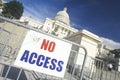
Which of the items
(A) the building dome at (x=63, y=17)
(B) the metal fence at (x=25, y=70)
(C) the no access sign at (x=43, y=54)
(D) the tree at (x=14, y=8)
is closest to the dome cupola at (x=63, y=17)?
(A) the building dome at (x=63, y=17)

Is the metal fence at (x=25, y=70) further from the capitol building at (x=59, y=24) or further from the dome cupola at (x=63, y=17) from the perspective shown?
the dome cupola at (x=63, y=17)

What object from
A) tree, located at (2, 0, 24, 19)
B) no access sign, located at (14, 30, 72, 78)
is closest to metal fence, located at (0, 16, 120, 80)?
no access sign, located at (14, 30, 72, 78)

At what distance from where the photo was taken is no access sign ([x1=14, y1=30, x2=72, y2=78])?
3391 millimetres

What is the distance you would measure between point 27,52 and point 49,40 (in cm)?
58

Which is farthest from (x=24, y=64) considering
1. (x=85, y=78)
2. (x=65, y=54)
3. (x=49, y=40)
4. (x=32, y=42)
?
(x=85, y=78)

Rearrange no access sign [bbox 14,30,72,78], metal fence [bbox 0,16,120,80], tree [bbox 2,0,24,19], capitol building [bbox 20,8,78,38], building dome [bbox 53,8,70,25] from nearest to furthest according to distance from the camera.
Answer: no access sign [bbox 14,30,72,78] → metal fence [bbox 0,16,120,80] → tree [bbox 2,0,24,19] → capitol building [bbox 20,8,78,38] → building dome [bbox 53,8,70,25]

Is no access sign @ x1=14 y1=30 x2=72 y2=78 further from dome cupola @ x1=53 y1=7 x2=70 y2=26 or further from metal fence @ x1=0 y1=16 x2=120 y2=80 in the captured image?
dome cupola @ x1=53 y1=7 x2=70 y2=26

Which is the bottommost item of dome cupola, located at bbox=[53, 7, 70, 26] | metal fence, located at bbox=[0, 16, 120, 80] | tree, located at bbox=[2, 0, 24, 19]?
metal fence, located at bbox=[0, 16, 120, 80]

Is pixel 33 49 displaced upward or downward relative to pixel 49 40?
downward

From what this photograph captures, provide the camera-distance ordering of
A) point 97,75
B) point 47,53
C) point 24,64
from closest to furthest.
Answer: point 24,64 < point 47,53 < point 97,75

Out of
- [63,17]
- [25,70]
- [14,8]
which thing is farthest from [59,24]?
[25,70]

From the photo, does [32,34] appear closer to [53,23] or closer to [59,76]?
[59,76]

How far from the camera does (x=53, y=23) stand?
223ft

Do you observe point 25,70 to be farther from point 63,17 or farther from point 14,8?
point 63,17
